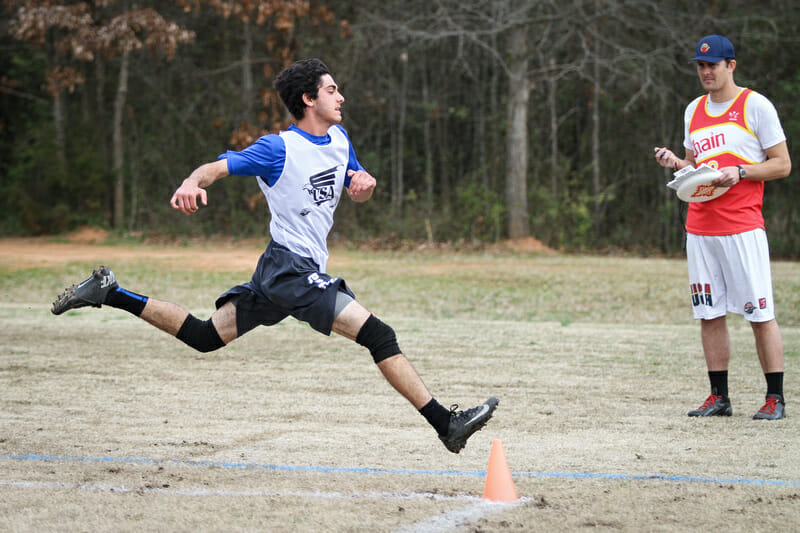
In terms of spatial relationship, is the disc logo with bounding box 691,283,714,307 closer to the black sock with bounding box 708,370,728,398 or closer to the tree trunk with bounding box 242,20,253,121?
the black sock with bounding box 708,370,728,398

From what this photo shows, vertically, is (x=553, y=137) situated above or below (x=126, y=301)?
above

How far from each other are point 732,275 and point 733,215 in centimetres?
41

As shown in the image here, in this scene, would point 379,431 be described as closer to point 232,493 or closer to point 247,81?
point 232,493

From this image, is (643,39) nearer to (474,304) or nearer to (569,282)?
(569,282)

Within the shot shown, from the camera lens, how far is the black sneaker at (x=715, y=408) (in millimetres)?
6426

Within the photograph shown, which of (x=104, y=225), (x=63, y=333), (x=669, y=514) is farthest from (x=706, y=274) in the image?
(x=104, y=225)

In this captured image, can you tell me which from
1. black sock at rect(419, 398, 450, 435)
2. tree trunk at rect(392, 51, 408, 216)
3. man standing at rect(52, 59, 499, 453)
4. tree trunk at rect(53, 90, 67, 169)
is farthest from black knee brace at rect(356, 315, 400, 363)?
tree trunk at rect(53, 90, 67, 169)

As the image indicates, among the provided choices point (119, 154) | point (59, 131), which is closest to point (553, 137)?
point (119, 154)

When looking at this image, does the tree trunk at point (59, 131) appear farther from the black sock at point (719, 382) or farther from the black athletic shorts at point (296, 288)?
the black sock at point (719, 382)

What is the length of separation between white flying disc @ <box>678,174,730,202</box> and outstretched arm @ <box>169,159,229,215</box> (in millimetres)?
3115

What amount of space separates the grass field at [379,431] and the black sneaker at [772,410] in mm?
102

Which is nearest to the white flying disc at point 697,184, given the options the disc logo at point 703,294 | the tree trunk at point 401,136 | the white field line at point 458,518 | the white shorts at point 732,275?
the white shorts at point 732,275

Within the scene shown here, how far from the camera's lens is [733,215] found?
251 inches

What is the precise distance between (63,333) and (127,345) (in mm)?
1276
